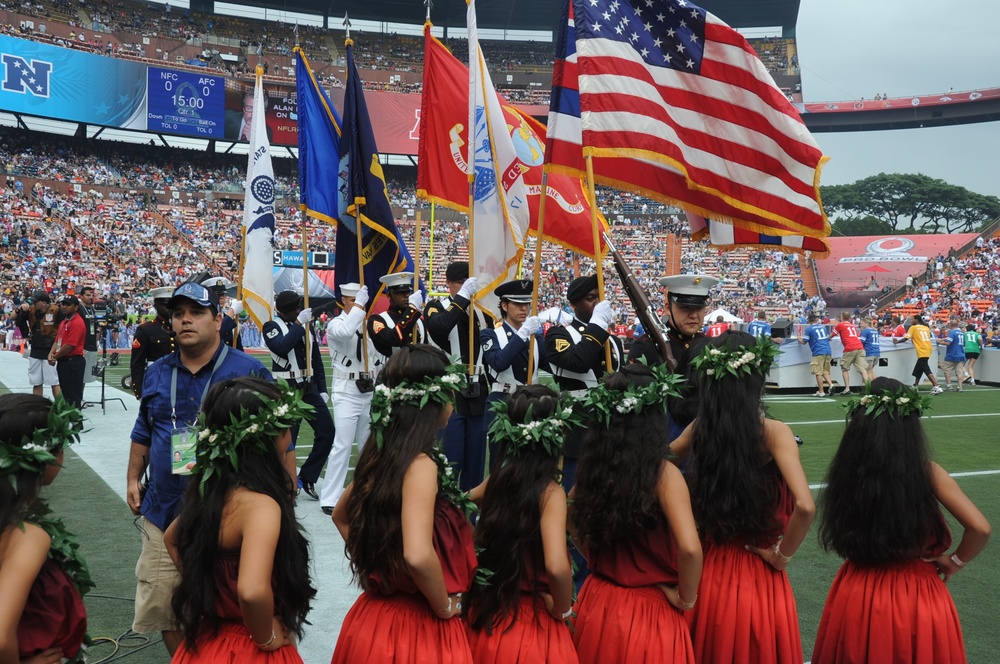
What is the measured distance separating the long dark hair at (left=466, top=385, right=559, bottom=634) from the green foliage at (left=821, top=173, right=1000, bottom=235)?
73.6m

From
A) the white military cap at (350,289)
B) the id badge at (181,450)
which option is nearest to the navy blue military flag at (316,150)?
the white military cap at (350,289)

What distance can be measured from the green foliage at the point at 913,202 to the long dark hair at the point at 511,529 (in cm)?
7364

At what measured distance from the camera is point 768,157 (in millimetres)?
5930

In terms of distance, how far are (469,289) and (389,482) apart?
4.03m

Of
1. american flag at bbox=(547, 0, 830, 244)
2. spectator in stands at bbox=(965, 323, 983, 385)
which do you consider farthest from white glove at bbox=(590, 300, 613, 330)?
spectator in stands at bbox=(965, 323, 983, 385)

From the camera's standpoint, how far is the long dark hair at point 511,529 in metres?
3.07

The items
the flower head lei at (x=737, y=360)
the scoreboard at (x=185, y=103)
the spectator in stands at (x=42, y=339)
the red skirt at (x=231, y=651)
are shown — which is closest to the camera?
the red skirt at (x=231, y=651)

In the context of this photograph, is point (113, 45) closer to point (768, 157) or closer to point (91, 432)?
point (91, 432)

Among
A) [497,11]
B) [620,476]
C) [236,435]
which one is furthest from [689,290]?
[497,11]

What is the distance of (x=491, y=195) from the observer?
7.20 m

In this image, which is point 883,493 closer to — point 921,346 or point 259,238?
point 259,238

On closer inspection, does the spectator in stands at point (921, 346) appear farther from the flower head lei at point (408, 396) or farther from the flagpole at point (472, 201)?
the flower head lei at point (408, 396)

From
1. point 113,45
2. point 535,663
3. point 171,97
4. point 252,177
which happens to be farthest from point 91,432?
point 113,45

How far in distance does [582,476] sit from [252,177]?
6647 millimetres
